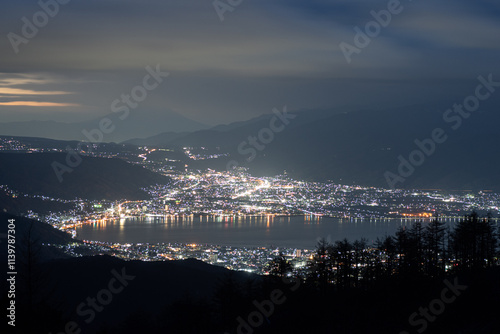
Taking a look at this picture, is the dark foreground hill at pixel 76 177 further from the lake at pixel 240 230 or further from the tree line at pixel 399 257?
the tree line at pixel 399 257

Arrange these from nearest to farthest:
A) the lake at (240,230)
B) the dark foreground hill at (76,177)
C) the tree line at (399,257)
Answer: the tree line at (399,257)
the lake at (240,230)
the dark foreground hill at (76,177)

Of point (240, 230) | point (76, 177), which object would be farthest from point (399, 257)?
point (76, 177)

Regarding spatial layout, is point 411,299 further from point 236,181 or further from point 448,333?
point 236,181

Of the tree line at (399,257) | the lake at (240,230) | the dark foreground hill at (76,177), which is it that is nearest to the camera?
the tree line at (399,257)

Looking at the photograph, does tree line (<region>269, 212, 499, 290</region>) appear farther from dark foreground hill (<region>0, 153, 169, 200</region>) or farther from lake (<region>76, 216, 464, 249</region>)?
dark foreground hill (<region>0, 153, 169, 200</region>)

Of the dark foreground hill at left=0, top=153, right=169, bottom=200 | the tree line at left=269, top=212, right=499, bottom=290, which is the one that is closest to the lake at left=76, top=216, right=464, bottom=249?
the dark foreground hill at left=0, top=153, right=169, bottom=200

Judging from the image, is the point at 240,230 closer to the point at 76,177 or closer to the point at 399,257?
the point at 76,177

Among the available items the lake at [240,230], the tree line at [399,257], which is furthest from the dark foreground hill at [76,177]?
the tree line at [399,257]
